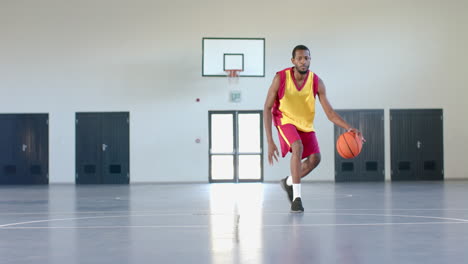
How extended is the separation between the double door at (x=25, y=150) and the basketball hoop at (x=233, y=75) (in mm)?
4884

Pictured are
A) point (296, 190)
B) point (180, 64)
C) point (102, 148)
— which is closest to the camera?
point (296, 190)

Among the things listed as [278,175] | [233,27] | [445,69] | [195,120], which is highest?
[233,27]

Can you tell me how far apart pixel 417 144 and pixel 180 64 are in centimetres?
655

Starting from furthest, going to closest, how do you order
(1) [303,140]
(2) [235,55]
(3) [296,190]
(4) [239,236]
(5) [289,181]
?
(2) [235,55] → (5) [289,181] → (1) [303,140] → (3) [296,190] → (4) [239,236]

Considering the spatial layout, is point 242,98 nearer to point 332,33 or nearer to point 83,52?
point 332,33

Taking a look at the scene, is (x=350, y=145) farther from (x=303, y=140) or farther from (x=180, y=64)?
(x=180, y=64)

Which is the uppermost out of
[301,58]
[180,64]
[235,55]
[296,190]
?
[235,55]

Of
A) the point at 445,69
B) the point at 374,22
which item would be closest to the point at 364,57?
the point at 374,22

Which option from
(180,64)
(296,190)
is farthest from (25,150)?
(296,190)

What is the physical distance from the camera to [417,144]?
16.9m

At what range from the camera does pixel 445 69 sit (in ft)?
55.2

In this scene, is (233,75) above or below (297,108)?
above

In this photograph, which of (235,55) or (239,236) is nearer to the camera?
(239,236)

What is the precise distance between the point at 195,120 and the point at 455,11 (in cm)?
740
